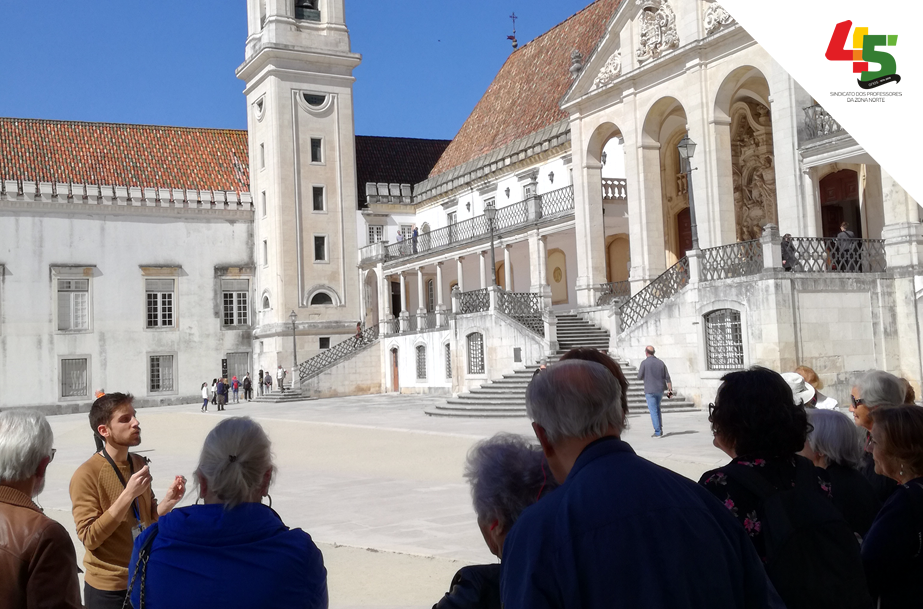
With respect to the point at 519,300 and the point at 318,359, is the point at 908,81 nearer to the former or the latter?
the point at 519,300

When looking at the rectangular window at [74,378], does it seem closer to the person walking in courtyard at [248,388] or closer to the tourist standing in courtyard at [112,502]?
the person walking in courtyard at [248,388]

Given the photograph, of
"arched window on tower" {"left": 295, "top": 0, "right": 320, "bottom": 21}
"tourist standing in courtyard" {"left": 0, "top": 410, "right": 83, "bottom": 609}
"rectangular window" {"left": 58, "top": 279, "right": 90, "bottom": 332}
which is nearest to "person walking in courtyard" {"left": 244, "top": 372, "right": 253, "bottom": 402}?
"rectangular window" {"left": 58, "top": 279, "right": 90, "bottom": 332}

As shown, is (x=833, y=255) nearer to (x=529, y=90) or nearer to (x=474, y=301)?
(x=474, y=301)

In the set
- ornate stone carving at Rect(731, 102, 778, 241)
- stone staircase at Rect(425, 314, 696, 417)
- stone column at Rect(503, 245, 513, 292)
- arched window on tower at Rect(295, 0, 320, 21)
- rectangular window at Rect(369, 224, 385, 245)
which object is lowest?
stone staircase at Rect(425, 314, 696, 417)

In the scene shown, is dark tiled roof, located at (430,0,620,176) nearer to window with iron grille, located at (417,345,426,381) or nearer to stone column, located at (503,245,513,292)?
stone column, located at (503,245,513,292)

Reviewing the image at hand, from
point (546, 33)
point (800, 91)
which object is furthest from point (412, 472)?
point (546, 33)

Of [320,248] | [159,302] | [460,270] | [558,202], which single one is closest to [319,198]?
[320,248]

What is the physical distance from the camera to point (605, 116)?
93.4 feet

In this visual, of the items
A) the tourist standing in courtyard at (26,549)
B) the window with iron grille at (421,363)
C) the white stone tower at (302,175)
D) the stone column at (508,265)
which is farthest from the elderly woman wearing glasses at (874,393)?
the white stone tower at (302,175)

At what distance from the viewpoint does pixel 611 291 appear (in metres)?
28.8

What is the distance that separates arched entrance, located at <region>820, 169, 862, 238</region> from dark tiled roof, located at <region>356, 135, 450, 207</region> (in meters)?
27.8

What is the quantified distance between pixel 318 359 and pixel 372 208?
9.12 meters

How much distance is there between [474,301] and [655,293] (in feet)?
24.8

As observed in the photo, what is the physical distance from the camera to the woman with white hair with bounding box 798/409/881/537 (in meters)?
3.86
